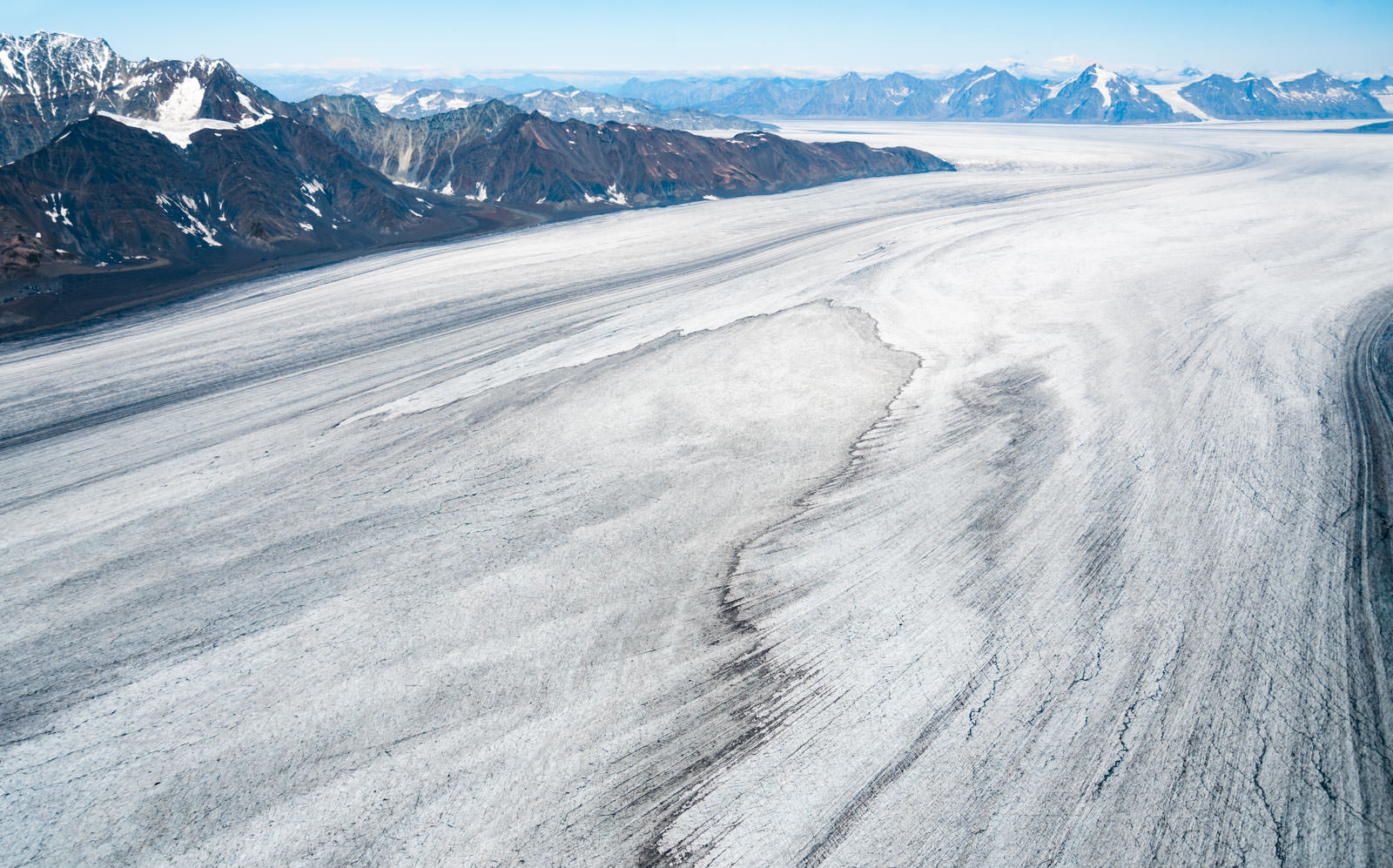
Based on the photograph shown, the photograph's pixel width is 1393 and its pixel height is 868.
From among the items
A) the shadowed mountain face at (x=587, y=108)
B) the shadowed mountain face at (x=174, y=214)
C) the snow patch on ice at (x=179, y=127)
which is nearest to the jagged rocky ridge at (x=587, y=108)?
the shadowed mountain face at (x=587, y=108)

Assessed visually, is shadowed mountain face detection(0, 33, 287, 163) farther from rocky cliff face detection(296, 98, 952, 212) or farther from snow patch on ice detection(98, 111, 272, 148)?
rocky cliff face detection(296, 98, 952, 212)

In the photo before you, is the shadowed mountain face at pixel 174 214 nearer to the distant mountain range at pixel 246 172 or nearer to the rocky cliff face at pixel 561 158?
the distant mountain range at pixel 246 172

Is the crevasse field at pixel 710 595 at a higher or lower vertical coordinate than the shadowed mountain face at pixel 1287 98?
lower

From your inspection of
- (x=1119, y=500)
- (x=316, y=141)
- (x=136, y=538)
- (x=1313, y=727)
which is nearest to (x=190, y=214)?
(x=316, y=141)

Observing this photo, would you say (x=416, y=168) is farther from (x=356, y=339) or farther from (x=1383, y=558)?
(x=1383, y=558)

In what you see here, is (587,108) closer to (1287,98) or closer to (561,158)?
(561,158)

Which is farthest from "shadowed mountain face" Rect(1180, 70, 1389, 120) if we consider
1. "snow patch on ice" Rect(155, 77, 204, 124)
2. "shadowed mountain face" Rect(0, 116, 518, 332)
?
"snow patch on ice" Rect(155, 77, 204, 124)

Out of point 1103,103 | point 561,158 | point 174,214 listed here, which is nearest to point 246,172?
point 174,214
